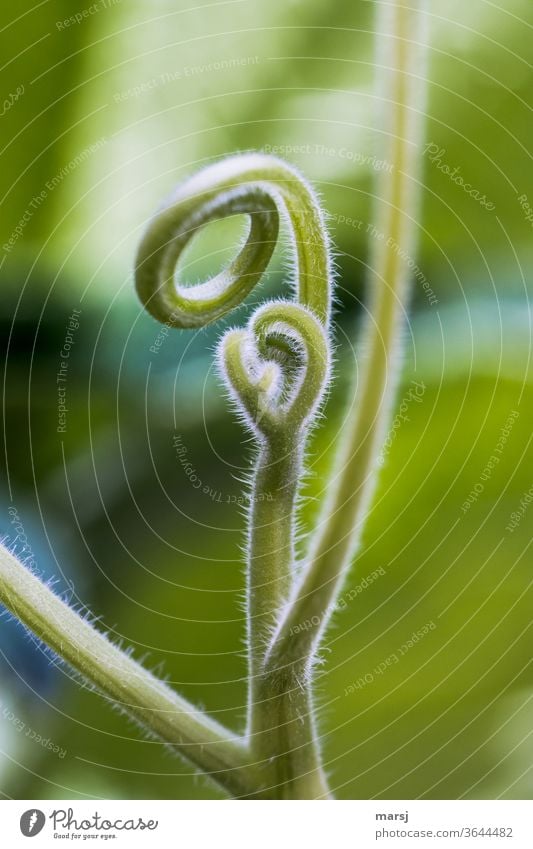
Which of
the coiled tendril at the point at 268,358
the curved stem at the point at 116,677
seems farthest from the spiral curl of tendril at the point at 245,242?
the curved stem at the point at 116,677

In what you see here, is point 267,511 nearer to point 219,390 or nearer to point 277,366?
point 277,366

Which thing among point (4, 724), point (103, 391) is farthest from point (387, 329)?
point (4, 724)

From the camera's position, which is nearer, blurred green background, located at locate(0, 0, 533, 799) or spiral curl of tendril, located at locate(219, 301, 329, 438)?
spiral curl of tendril, located at locate(219, 301, 329, 438)

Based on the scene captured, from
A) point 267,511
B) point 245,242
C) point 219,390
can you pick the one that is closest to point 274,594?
point 267,511

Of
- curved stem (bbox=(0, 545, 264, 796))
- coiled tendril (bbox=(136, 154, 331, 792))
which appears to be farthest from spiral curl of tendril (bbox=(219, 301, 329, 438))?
curved stem (bbox=(0, 545, 264, 796))

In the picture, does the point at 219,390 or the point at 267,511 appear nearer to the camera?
the point at 267,511

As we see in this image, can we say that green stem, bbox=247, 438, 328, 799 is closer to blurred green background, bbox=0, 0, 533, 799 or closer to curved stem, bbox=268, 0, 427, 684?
curved stem, bbox=268, 0, 427, 684
